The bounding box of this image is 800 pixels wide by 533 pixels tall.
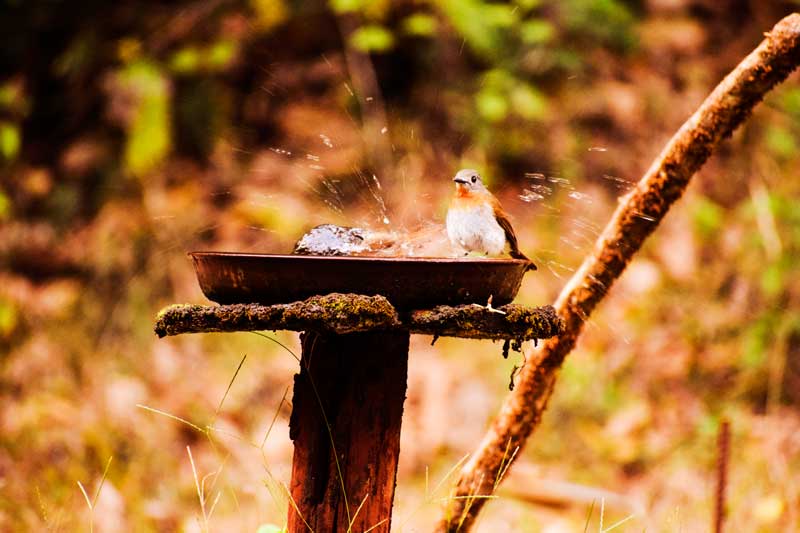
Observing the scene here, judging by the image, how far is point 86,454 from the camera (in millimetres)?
4883

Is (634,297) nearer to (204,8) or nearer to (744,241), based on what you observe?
(744,241)

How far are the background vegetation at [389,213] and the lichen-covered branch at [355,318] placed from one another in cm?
275

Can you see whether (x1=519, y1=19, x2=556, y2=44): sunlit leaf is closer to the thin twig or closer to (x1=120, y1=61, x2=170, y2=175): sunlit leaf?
(x1=120, y1=61, x2=170, y2=175): sunlit leaf

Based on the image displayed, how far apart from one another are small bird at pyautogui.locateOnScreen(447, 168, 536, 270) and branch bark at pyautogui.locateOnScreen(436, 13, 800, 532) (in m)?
0.31

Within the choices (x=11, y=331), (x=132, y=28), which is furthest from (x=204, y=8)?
(x=11, y=331)

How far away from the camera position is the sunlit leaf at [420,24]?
593cm

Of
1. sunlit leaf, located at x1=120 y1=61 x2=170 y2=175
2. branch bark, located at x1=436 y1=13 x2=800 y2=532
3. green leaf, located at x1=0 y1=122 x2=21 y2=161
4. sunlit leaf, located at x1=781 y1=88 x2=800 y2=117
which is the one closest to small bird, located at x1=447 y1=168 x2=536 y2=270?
branch bark, located at x1=436 y1=13 x2=800 y2=532

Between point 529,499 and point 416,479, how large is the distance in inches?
28.0

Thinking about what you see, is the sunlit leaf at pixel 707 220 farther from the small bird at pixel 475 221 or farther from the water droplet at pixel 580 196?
the small bird at pixel 475 221

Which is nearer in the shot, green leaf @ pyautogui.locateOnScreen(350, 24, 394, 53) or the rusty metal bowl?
the rusty metal bowl

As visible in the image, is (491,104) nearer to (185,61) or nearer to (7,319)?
(185,61)

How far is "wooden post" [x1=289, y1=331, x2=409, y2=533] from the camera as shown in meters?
2.09

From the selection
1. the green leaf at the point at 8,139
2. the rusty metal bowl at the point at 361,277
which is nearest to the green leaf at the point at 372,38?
the green leaf at the point at 8,139

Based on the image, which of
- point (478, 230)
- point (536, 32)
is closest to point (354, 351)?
point (478, 230)
